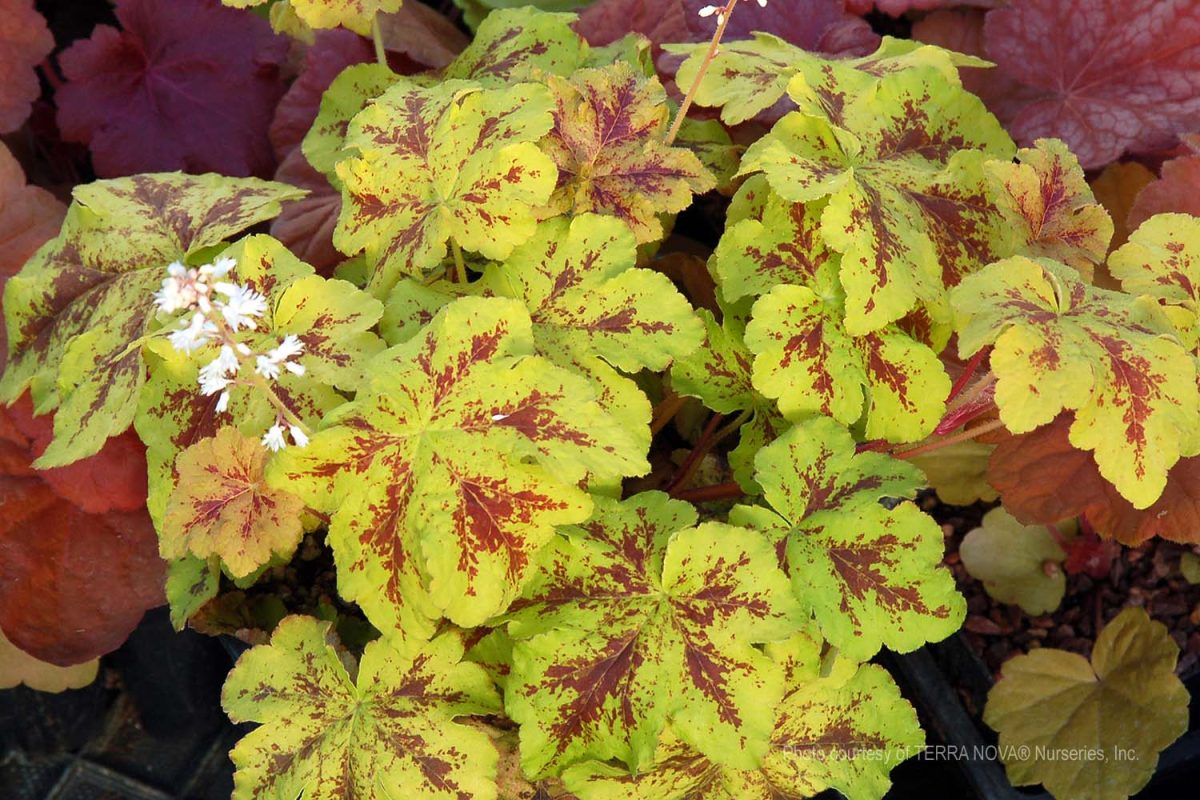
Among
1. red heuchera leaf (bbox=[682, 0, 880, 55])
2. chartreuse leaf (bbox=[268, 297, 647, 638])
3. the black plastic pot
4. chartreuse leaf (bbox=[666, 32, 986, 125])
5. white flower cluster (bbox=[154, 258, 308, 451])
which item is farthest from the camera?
red heuchera leaf (bbox=[682, 0, 880, 55])

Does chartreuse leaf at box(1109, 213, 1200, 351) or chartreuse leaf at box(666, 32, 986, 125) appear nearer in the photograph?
chartreuse leaf at box(1109, 213, 1200, 351)

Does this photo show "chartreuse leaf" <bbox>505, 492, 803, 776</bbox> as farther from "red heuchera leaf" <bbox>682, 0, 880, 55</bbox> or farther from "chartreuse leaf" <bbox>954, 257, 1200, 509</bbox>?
"red heuchera leaf" <bbox>682, 0, 880, 55</bbox>

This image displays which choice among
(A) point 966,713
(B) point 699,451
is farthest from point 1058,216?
(A) point 966,713

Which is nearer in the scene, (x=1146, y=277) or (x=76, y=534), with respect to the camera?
(x=1146, y=277)

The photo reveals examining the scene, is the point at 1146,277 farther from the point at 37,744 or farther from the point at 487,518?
the point at 37,744

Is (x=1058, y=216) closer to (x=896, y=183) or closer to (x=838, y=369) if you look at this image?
(x=896, y=183)

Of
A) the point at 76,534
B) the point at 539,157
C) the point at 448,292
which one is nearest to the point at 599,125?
the point at 539,157

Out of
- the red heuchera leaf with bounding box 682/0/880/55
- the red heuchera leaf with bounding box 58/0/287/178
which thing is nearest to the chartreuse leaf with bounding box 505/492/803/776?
the red heuchera leaf with bounding box 682/0/880/55
